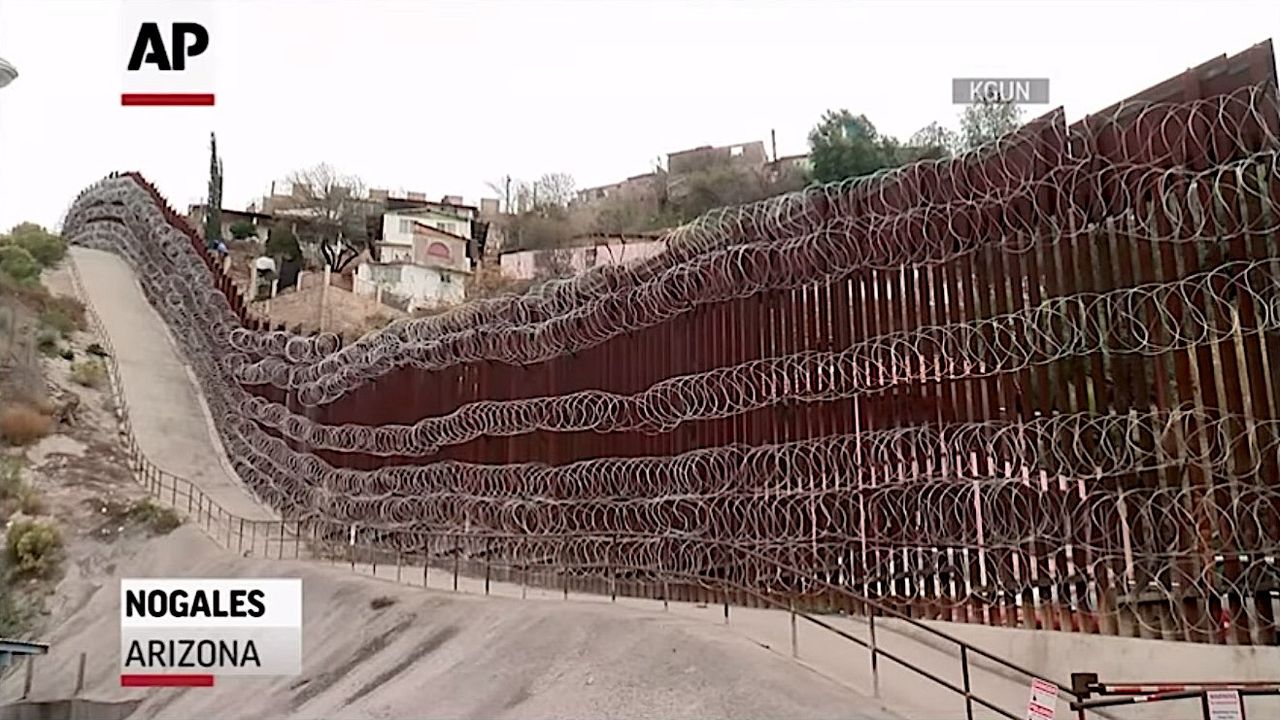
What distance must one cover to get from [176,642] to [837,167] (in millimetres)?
6790

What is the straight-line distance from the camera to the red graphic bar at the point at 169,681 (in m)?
4.62

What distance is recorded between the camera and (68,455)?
9.10 meters

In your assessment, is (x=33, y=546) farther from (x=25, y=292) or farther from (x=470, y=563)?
(x=25, y=292)

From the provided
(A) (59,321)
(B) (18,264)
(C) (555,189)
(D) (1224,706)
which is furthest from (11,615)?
(C) (555,189)

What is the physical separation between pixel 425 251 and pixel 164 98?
37.3ft

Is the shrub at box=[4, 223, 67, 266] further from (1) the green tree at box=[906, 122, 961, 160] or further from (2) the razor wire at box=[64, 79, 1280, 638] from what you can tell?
(1) the green tree at box=[906, 122, 961, 160]

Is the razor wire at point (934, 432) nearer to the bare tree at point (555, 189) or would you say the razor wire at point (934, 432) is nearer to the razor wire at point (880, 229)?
the razor wire at point (880, 229)

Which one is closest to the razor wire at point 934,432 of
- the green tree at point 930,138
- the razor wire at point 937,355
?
the razor wire at point 937,355

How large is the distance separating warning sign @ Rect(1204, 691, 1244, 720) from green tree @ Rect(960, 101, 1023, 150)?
226 centimetres

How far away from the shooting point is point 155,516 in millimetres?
8469

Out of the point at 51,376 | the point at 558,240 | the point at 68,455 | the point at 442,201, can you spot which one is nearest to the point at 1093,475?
the point at 68,455

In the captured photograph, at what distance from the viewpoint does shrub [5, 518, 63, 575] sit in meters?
7.17

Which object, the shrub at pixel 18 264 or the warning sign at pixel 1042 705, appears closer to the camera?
the warning sign at pixel 1042 705

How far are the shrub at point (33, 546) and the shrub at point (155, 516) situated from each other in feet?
2.22
